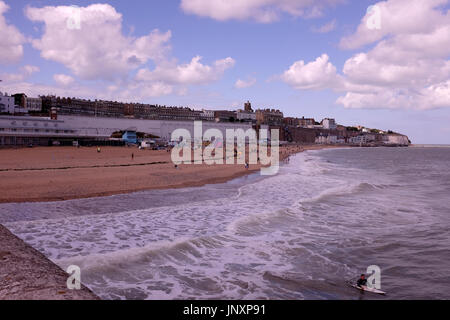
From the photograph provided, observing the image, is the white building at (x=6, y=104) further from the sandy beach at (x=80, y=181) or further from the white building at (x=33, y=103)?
the sandy beach at (x=80, y=181)

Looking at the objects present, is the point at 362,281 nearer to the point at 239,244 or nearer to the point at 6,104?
the point at 239,244

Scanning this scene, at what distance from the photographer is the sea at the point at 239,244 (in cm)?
891

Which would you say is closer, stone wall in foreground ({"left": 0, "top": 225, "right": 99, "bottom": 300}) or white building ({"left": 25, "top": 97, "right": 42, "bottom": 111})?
stone wall in foreground ({"left": 0, "top": 225, "right": 99, "bottom": 300})

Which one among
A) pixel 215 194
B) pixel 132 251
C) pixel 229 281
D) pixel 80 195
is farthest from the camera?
pixel 215 194

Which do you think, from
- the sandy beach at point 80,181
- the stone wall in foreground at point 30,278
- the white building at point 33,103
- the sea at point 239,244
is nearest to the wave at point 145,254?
the sea at point 239,244

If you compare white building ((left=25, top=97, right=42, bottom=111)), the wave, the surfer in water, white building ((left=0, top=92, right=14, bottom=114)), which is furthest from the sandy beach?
white building ((left=25, top=97, right=42, bottom=111))

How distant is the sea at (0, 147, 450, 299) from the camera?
891cm

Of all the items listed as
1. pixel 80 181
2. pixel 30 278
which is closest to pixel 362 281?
pixel 30 278

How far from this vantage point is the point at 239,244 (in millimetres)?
12695

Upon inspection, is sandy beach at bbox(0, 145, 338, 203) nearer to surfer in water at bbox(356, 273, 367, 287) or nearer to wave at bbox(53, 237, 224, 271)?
wave at bbox(53, 237, 224, 271)
